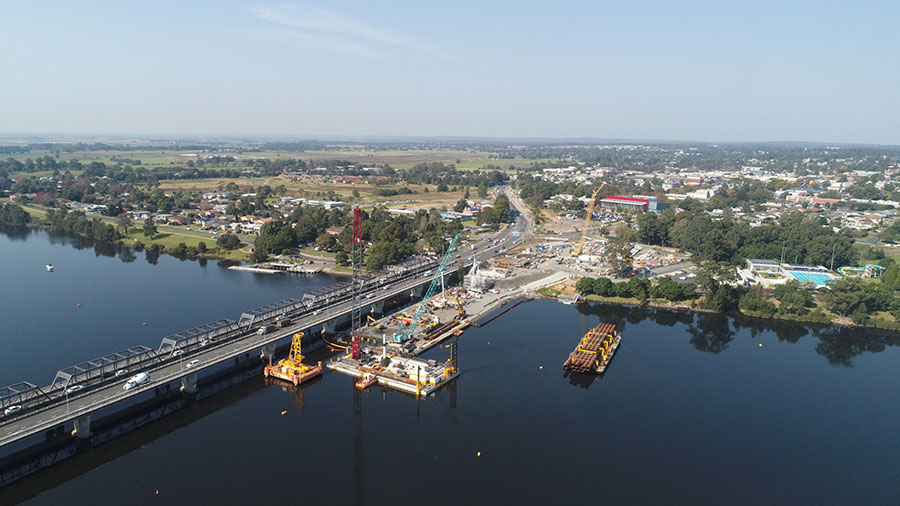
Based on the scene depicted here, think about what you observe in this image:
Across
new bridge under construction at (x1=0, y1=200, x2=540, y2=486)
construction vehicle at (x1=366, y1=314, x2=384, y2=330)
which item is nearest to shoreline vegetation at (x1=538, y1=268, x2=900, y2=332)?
new bridge under construction at (x1=0, y1=200, x2=540, y2=486)

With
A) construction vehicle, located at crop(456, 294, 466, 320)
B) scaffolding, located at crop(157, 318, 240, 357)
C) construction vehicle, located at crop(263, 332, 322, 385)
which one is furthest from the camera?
construction vehicle, located at crop(456, 294, 466, 320)

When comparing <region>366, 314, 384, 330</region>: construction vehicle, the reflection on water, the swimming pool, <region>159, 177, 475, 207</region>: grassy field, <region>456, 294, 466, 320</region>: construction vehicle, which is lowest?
the reflection on water

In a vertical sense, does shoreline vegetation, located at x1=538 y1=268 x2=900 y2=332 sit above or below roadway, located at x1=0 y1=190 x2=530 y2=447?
below

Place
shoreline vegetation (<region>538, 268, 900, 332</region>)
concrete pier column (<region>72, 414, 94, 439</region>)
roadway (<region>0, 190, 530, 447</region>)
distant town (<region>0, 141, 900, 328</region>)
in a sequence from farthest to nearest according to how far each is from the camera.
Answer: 1. distant town (<region>0, 141, 900, 328</region>)
2. shoreline vegetation (<region>538, 268, 900, 332</region>)
3. concrete pier column (<region>72, 414, 94, 439</region>)
4. roadway (<region>0, 190, 530, 447</region>)

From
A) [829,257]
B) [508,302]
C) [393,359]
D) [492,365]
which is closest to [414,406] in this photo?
[393,359]

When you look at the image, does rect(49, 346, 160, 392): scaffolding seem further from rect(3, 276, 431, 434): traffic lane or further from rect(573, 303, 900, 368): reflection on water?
rect(573, 303, 900, 368): reflection on water

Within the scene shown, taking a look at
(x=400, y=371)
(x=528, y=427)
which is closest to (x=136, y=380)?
(x=400, y=371)

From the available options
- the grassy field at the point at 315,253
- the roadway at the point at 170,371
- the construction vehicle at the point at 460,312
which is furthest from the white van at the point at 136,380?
the grassy field at the point at 315,253

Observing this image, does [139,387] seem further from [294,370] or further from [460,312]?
[460,312]
